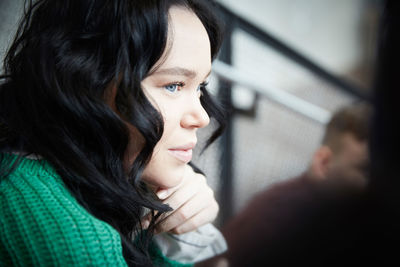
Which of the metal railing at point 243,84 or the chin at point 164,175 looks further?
the metal railing at point 243,84

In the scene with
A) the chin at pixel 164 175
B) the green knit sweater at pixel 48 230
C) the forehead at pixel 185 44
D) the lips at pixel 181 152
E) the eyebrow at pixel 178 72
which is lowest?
the green knit sweater at pixel 48 230

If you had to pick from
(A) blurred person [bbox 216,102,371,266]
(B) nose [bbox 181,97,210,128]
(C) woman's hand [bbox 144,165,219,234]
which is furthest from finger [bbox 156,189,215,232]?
(A) blurred person [bbox 216,102,371,266]

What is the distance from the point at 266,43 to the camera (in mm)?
694

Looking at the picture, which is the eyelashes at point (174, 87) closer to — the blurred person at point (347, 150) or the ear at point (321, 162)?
the blurred person at point (347, 150)

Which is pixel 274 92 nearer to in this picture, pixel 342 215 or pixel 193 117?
pixel 342 215

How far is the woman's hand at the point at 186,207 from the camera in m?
0.42

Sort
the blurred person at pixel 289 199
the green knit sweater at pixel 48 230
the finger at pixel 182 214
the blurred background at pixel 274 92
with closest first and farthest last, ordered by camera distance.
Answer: the green knit sweater at pixel 48 230 < the finger at pixel 182 214 < the blurred person at pixel 289 199 < the blurred background at pixel 274 92

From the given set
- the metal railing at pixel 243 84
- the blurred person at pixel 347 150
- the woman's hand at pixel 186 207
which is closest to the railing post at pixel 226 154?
the metal railing at pixel 243 84

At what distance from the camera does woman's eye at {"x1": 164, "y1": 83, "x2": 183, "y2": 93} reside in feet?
1.16

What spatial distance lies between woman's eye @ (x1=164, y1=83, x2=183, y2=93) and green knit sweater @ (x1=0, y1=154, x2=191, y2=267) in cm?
14

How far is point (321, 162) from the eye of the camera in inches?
25.0

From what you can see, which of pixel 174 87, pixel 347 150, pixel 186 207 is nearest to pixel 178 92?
pixel 174 87

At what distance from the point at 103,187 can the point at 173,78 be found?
127 millimetres

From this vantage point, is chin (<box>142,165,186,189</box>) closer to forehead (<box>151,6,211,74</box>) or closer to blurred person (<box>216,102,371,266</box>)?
forehead (<box>151,6,211,74</box>)
